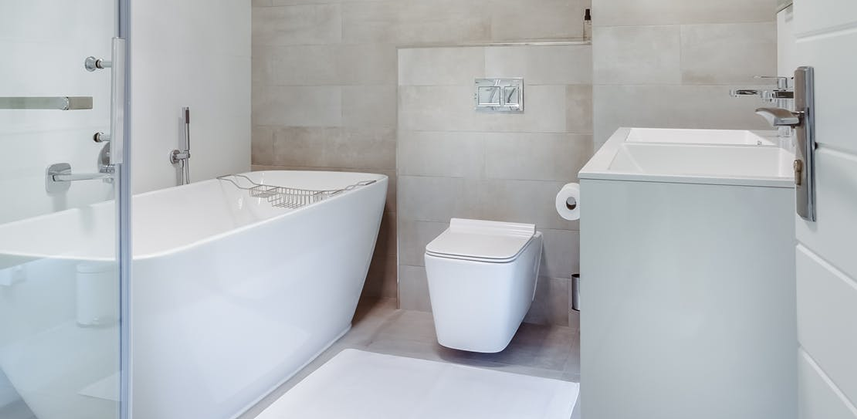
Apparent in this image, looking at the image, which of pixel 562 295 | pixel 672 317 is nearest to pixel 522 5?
pixel 562 295

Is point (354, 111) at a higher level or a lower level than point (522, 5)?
lower

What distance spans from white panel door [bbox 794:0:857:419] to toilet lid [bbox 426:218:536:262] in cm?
179

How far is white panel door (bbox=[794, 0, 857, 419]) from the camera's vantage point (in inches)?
33.8

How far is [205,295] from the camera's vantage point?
2043 mm

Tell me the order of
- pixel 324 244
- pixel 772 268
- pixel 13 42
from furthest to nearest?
pixel 324 244 < pixel 772 268 < pixel 13 42

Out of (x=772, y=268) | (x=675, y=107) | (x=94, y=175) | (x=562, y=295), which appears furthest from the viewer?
(x=562, y=295)

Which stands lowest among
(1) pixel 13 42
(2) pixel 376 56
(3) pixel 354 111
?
(1) pixel 13 42

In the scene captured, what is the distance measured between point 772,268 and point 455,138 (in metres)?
2.34

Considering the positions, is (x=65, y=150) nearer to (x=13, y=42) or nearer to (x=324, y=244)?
(x=13, y=42)

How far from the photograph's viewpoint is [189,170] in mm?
3664

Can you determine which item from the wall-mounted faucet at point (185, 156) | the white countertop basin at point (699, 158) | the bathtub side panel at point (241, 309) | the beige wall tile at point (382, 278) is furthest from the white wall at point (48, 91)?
the beige wall tile at point (382, 278)

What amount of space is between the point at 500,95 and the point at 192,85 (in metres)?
1.75

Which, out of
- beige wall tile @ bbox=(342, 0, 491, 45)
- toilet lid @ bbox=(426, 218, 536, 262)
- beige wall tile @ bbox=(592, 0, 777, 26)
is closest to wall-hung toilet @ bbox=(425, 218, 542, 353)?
toilet lid @ bbox=(426, 218, 536, 262)

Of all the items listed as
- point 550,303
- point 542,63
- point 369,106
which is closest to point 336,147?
point 369,106
